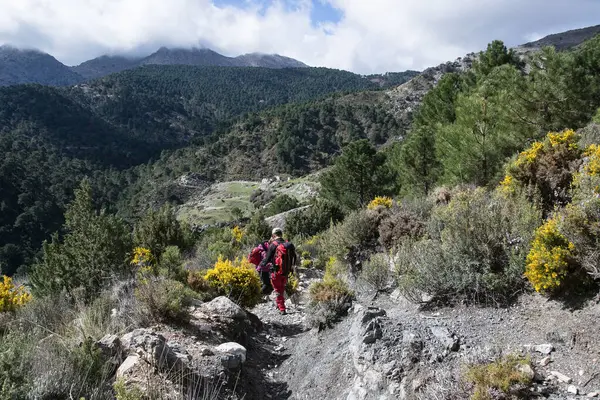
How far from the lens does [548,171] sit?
6.37m

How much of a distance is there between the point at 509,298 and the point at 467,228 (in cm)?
92

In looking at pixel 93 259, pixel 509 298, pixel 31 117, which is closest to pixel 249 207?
pixel 93 259

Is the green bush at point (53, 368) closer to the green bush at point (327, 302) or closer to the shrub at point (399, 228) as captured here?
the green bush at point (327, 302)

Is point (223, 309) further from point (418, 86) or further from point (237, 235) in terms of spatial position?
point (418, 86)

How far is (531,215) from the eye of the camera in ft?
15.8

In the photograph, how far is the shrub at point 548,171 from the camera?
6.13 m

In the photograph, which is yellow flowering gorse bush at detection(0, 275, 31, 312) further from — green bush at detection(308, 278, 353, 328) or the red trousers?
green bush at detection(308, 278, 353, 328)

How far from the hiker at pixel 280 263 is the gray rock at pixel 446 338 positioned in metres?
3.61

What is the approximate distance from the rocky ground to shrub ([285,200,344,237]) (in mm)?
12560

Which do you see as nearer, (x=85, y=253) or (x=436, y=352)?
(x=436, y=352)

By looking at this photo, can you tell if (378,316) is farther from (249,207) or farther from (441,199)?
(249,207)

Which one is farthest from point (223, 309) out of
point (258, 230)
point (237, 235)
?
point (258, 230)

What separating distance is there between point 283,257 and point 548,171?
4.40 meters

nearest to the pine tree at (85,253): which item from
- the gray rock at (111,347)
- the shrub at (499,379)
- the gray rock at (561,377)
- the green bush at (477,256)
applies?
the gray rock at (111,347)
